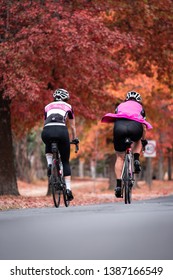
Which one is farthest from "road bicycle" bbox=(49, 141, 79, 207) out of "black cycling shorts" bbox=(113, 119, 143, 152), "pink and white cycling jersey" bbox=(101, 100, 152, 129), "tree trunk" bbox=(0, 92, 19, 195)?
"tree trunk" bbox=(0, 92, 19, 195)

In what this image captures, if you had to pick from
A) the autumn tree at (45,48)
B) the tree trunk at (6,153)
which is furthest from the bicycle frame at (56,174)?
the tree trunk at (6,153)

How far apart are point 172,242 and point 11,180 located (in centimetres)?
1605

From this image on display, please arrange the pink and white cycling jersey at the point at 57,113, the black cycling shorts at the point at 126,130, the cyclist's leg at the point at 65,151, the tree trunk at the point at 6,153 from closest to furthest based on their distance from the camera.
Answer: the pink and white cycling jersey at the point at 57,113
the cyclist's leg at the point at 65,151
the black cycling shorts at the point at 126,130
the tree trunk at the point at 6,153

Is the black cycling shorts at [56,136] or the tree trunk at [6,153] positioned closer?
the black cycling shorts at [56,136]

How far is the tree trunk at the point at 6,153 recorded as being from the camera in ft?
80.9

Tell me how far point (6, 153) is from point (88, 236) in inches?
592

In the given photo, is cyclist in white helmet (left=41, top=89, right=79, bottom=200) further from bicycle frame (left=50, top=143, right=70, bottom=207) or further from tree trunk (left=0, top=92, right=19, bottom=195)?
tree trunk (left=0, top=92, right=19, bottom=195)

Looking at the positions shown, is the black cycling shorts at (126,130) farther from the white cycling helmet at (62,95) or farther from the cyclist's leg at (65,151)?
the white cycling helmet at (62,95)

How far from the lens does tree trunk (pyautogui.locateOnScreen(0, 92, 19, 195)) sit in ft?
80.9

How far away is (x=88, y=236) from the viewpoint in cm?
1022

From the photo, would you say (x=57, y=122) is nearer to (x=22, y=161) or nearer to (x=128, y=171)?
(x=128, y=171)

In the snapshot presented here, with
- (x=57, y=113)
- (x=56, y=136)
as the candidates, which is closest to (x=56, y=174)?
(x=56, y=136)

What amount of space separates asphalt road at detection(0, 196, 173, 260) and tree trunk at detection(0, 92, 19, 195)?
442 inches

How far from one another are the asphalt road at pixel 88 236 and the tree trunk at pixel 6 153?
1123 centimetres
